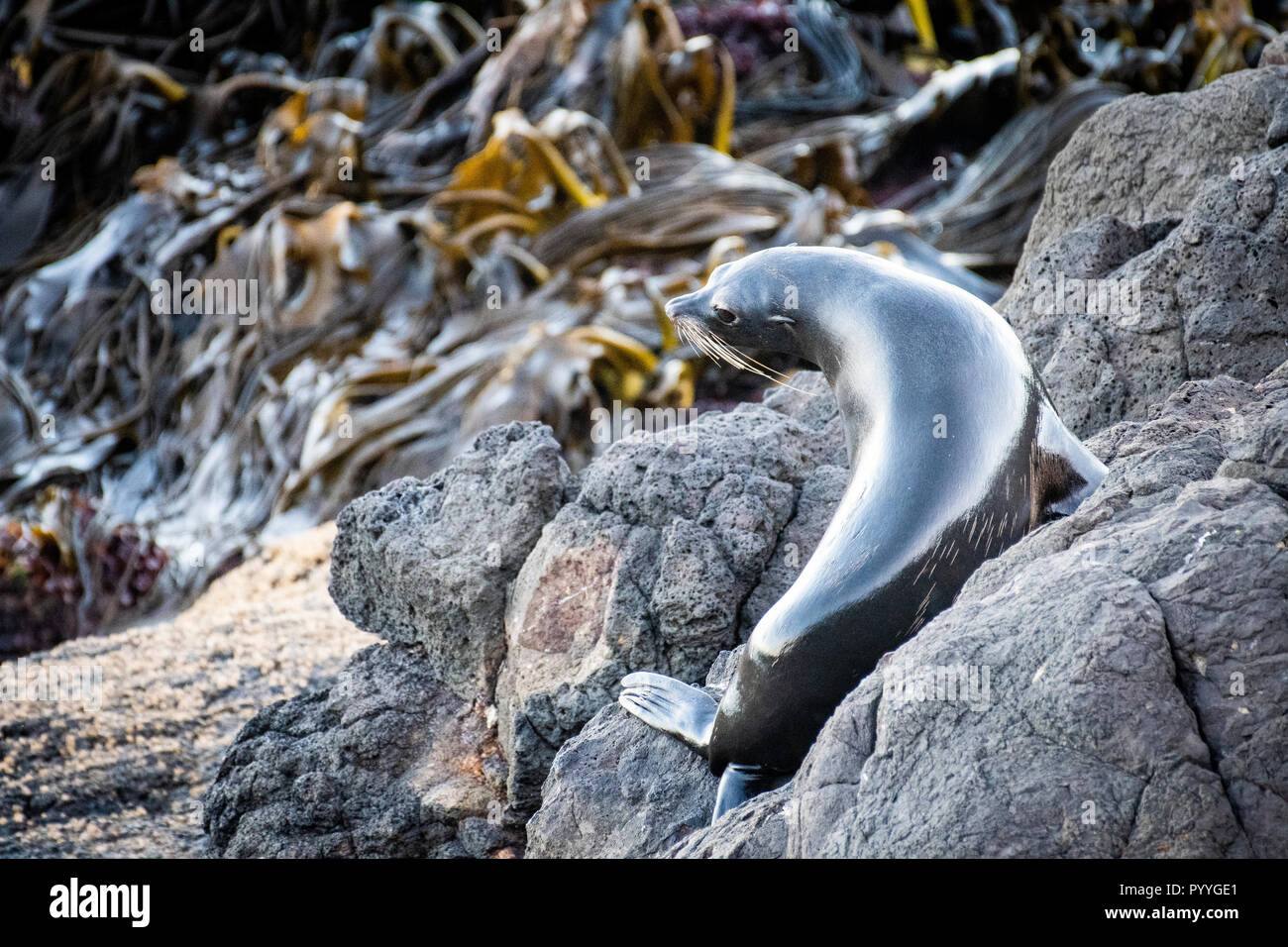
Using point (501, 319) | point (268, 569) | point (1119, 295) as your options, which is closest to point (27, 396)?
point (501, 319)

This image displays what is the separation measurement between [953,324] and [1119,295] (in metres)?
0.92

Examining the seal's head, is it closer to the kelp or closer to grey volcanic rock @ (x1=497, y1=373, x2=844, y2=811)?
grey volcanic rock @ (x1=497, y1=373, x2=844, y2=811)

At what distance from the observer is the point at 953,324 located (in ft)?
8.36

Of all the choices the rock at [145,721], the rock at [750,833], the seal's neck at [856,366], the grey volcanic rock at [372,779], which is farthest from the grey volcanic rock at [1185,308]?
the rock at [145,721]

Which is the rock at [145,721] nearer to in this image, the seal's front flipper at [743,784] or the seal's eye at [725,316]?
the seal's front flipper at [743,784]

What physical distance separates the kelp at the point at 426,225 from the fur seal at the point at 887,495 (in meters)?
4.57

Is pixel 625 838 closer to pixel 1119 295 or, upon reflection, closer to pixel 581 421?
pixel 1119 295

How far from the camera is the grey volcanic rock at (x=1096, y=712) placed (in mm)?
1695

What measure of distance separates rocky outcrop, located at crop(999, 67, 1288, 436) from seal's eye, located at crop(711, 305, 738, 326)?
3.14 feet

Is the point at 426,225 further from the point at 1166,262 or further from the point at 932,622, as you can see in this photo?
the point at 932,622

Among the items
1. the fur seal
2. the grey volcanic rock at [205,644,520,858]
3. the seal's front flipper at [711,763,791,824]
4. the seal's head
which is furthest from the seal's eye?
the grey volcanic rock at [205,644,520,858]

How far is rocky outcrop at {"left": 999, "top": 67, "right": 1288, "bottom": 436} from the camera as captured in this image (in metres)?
3.07

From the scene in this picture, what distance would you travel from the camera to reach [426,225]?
932 centimetres

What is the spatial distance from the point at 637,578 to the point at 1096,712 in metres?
1.41
